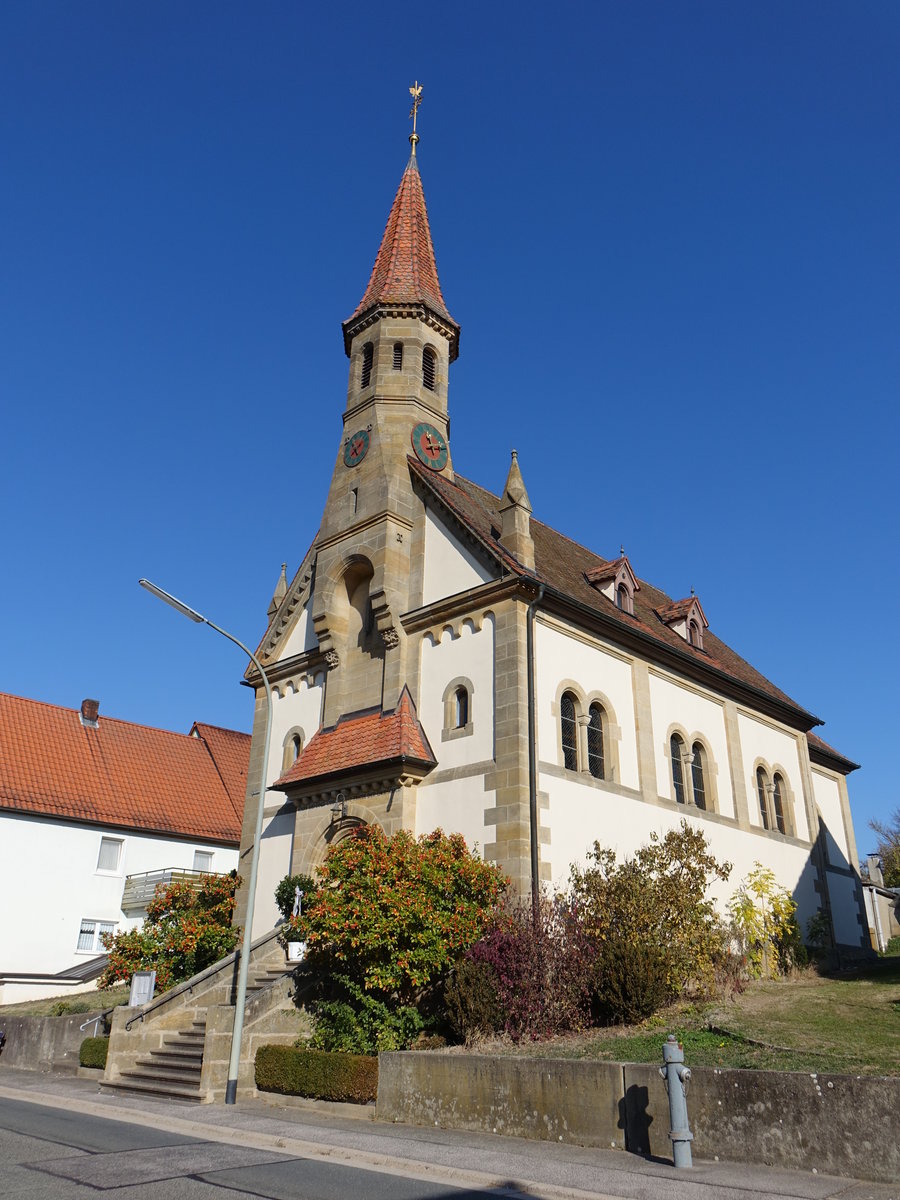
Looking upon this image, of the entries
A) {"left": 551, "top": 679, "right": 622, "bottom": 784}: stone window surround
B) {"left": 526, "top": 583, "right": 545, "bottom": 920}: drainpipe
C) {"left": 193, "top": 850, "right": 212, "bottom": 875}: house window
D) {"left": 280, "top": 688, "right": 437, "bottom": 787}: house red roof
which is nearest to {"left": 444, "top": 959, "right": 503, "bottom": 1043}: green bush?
{"left": 526, "top": 583, "right": 545, "bottom": 920}: drainpipe

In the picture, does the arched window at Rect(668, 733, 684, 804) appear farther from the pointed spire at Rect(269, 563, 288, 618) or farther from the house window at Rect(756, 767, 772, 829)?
the pointed spire at Rect(269, 563, 288, 618)

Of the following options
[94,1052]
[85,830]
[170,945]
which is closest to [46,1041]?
[94,1052]

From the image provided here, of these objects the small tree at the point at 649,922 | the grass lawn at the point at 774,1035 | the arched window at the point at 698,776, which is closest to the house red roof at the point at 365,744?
the small tree at the point at 649,922

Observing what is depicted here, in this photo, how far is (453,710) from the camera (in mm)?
21375

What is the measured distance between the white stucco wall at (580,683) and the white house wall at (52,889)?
21096 mm

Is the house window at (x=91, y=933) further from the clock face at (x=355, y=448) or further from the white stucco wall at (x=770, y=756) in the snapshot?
the white stucco wall at (x=770, y=756)

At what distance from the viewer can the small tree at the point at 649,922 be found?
1648cm

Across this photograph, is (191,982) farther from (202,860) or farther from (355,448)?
(202,860)

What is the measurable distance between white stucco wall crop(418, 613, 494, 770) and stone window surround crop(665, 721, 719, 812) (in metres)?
6.45

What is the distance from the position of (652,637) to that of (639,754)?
123 inches

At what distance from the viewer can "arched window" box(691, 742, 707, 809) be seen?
83.8 ft

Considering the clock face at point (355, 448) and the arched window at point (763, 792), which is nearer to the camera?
the clock face at point (355, 448)

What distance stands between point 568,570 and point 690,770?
6447mm

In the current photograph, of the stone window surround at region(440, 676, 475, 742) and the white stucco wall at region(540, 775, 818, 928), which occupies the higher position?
the stone window surround at region(440, 676, 475, 742)
